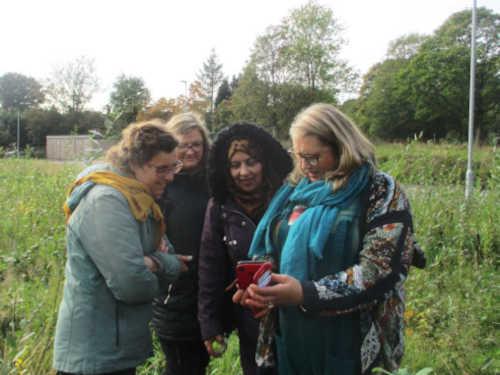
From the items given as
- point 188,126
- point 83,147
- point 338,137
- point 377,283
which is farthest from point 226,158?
point 83,147

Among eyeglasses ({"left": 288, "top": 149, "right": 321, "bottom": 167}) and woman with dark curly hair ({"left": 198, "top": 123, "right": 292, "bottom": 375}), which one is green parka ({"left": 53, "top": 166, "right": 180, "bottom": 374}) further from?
eyeglasses ({"left": 288, "top": 149, "right": 321, "bottom": 167})

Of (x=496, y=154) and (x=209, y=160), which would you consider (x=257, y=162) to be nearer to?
(x=209, y=160)

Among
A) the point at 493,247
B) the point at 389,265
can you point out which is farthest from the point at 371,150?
the point at 493,247

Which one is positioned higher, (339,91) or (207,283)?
(339,91)

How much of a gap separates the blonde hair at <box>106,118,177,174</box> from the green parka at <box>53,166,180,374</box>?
0.71ft

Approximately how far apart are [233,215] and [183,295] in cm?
57

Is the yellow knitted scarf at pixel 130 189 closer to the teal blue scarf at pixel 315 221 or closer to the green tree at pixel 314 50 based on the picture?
the teal blue scarf at pixel 315 221

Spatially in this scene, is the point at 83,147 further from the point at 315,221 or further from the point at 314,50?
the point at 314,50

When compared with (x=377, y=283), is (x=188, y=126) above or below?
above

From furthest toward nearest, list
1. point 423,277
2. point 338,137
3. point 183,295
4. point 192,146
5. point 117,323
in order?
point 423,277 < point 192,146 < point 183,295 < point 117,323 < point 338,137

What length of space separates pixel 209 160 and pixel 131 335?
0.93 metres

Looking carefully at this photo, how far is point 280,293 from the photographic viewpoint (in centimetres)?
155

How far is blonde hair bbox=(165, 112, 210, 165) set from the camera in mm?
2678

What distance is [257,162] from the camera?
230cm
